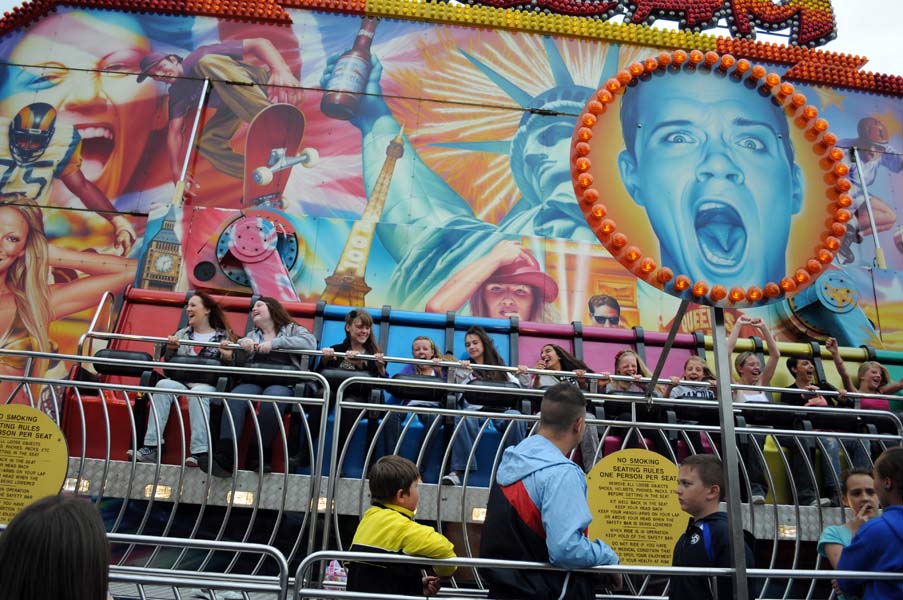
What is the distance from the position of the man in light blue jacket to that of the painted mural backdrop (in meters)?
5.89

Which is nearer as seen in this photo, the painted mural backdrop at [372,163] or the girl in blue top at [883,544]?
the girl in blue top at [883,544]

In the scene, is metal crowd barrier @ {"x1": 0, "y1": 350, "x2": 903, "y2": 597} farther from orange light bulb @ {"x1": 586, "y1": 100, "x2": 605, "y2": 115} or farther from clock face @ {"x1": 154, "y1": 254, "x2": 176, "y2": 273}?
clock face @ {"x1": 154, "y1": 254, "x2": 176, "y2": 273}

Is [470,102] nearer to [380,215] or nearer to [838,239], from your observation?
[380,215]

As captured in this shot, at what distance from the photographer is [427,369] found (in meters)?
6.33

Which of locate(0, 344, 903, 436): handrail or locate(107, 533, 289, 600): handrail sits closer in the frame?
locate(107, 533, 289, 600): handrail

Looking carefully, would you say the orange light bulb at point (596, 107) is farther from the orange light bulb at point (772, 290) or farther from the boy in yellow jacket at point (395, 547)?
the boy in yellow jacket at point (395, 547)

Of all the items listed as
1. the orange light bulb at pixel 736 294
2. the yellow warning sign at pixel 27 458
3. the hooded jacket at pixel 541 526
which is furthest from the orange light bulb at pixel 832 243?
the yellow warning sign at pixel 27 458

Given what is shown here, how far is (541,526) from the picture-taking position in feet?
9.89

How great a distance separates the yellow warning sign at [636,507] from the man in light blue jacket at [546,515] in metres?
0.67

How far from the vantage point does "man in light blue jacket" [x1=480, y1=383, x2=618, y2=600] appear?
2.89m

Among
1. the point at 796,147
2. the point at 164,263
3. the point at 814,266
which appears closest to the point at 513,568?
the point at 814,266

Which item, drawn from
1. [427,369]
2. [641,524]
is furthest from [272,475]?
[641,524]

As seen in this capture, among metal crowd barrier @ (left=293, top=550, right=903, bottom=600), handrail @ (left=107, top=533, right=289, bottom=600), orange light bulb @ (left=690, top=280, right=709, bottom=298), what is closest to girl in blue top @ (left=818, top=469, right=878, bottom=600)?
metal crowd barrier @ (left=293, top=550, right=903, bottom=600)

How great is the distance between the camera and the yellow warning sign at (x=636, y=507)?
3.69 meters
